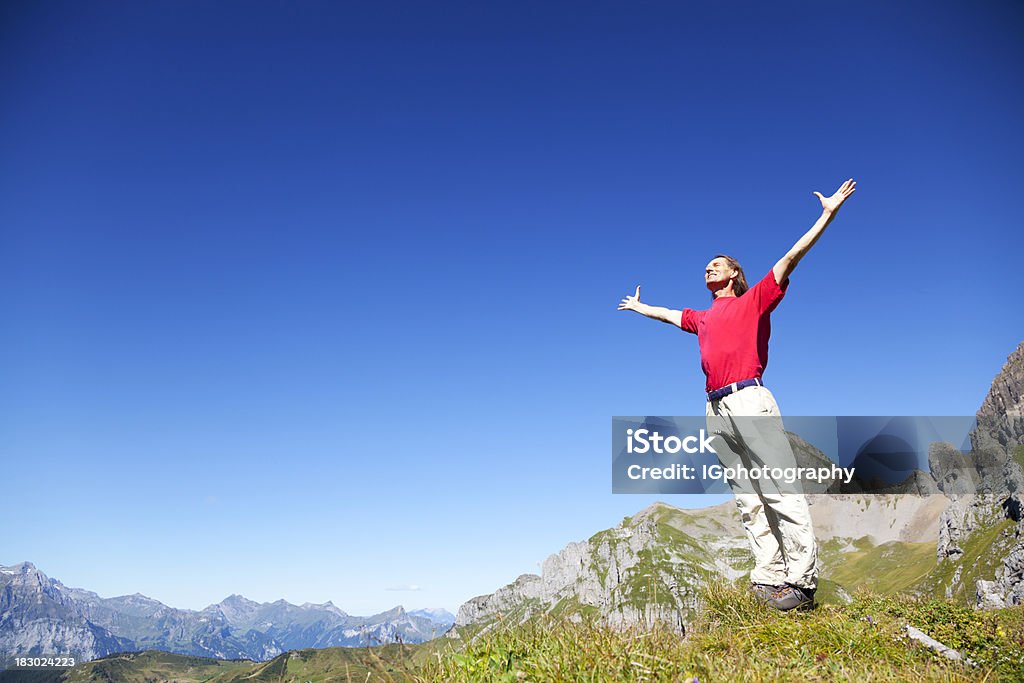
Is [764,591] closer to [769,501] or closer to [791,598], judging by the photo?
[791,598]

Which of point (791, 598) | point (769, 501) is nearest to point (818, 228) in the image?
point (769, 501)

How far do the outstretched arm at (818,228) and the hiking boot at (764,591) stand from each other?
4.24 meters

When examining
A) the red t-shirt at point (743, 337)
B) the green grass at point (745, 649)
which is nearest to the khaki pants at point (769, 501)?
the red t-shirt at point (743, 337)

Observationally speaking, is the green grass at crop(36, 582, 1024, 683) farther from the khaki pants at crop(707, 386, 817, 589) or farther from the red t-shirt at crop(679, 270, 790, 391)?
the red t-shirt at crop(679, 270, 790, 391)

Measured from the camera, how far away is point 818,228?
26.5ft

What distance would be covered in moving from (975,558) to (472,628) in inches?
9402

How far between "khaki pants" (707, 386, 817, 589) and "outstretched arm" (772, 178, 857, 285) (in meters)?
1.78

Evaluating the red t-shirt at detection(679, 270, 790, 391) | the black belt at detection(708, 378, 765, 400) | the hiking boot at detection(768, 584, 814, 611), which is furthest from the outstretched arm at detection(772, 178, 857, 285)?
the hiking boot at detection(768, 584, 814, 611)

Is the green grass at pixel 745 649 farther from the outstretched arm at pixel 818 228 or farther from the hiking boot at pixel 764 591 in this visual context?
the outstretched arm at pixel 818 228

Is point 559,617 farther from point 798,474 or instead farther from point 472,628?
point 798,474

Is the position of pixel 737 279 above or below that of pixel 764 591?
above

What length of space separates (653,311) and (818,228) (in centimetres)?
327

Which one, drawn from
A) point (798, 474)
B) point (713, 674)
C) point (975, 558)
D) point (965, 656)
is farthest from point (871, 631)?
point (975, 558)

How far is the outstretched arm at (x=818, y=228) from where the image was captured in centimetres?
809
